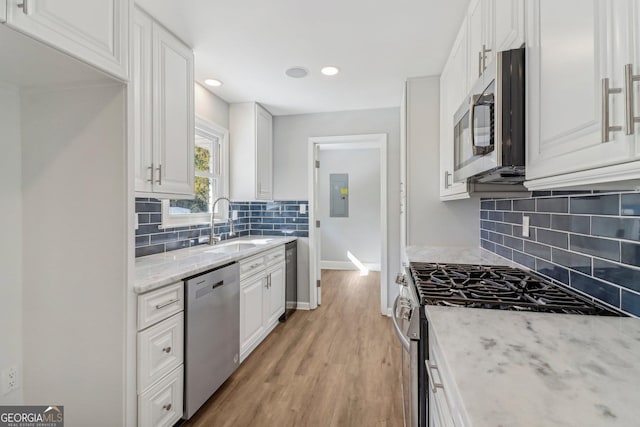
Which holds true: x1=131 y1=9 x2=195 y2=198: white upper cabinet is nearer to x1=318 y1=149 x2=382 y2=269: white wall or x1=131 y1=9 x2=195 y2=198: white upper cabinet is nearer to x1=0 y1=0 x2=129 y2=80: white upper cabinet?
x1=0 y1=0 x2=129 y2=80: white upper cabinet

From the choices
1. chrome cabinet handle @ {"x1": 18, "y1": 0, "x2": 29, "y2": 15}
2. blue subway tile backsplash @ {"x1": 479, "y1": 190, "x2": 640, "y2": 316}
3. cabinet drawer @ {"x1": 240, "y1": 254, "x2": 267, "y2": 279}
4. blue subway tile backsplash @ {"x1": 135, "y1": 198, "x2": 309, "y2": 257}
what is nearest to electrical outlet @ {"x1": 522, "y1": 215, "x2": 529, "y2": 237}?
blue subway tile backsplash @ {"x1": 479, "y1": 190, "x2": 640, "y2": 316}

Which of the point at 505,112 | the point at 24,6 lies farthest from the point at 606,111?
the point at 24,6

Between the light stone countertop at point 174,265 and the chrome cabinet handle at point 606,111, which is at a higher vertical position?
the chrome cabinet handle at point 606,111

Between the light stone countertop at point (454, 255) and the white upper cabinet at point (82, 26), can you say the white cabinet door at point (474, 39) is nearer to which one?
the light stone countertop at point (454, 255)

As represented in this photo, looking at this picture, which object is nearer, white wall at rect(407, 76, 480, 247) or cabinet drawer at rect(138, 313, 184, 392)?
cabinet drawer at rect(138, 313, 184, 392)

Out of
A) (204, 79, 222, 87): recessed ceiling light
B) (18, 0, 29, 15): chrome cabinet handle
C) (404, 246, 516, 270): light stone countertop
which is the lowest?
(404, 246, 516, 270): light stone countertop

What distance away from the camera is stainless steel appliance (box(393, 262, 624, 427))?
1.01 metres

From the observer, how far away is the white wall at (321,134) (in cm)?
343

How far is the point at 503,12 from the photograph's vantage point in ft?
3.75

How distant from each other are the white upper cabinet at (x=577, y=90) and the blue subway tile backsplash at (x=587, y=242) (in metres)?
0.32

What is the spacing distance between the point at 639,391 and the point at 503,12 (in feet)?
4.10

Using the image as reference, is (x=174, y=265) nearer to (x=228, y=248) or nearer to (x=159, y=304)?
(x=159, y=304)

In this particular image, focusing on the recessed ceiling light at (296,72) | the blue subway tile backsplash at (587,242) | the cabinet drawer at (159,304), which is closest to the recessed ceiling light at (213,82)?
the recessed ceiling light at (296,72)

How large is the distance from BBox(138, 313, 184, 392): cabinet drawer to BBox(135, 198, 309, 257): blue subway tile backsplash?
0.89 m
